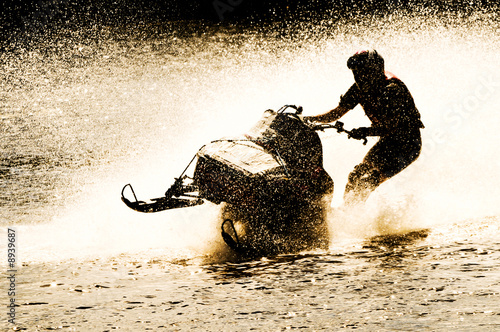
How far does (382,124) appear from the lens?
755 centimetres

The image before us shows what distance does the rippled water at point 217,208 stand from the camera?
211 inches

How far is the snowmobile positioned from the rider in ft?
1.77

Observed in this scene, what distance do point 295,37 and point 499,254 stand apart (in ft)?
61.0

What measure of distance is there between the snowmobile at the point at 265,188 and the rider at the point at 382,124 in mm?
538

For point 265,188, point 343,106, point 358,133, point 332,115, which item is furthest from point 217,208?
point 343,106

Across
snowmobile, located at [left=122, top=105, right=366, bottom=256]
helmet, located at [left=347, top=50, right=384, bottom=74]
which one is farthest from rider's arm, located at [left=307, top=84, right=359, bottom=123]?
snowmobile, located at [left=122, top=105, right=366, bottom=256]

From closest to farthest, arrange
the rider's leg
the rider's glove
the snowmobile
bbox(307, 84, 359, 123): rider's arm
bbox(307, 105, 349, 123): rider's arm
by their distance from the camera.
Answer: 1. the snowmobile
2. the rider's glove
3. the rider's leg
4. bbox(307, 84, 359, 123): rider's arm
5. bbox(307, 105, 349, 123): rider's arm

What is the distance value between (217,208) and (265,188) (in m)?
1.01

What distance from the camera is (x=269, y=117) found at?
7484mm

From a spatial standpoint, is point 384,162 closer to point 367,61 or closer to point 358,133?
point 358,133

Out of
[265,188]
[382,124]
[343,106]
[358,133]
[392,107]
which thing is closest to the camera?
[265,188]

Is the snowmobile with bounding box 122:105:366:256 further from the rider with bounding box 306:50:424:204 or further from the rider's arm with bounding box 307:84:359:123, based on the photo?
the rider's arm with bounding box 307:84:359:123

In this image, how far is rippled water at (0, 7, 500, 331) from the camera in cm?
536

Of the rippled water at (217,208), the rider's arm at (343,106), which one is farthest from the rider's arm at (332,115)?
the rippled water at (217,208)
